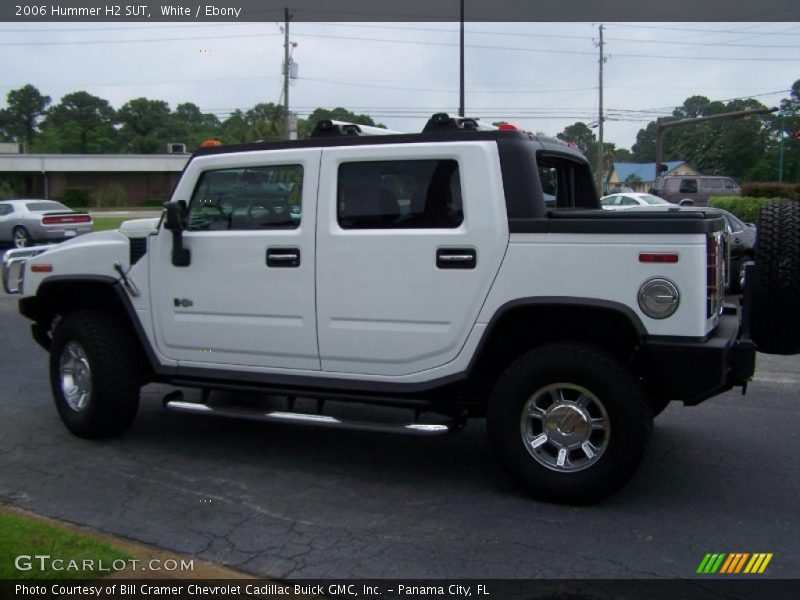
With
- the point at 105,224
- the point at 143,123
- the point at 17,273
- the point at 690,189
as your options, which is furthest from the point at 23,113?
the point at 17,273

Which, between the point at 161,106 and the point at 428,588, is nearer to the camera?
the point at 428,588

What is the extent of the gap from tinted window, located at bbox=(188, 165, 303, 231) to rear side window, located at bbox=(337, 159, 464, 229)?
0.35m

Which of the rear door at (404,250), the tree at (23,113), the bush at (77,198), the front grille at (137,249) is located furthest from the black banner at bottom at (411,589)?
the tree at (23,113)

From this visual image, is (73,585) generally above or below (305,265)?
below

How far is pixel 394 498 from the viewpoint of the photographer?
16.2 feet

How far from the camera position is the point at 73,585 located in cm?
371

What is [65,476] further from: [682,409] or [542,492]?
[682,409]

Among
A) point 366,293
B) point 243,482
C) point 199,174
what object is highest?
point 199,174

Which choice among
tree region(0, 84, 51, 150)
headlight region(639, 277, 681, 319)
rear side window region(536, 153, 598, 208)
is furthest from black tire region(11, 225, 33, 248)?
tree region(0, 84, 51, 150)

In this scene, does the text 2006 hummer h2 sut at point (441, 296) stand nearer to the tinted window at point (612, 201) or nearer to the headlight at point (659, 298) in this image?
the headlight at point (659, 298)

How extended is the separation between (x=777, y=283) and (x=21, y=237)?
945 inches

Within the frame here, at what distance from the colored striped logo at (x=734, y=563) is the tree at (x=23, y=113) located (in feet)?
333

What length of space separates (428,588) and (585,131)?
59588 millimetres

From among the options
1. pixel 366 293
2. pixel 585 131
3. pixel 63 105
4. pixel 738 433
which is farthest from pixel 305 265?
pixel 63 105
